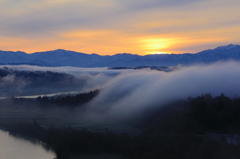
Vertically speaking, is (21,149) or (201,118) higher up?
(201,118)

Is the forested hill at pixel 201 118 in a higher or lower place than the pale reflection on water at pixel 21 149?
higher

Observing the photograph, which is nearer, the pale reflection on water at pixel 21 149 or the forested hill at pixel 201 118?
the forested hill at pixel 201 118

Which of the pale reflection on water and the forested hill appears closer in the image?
the forested hill

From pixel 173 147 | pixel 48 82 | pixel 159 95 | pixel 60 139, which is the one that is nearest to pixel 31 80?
pixel 48 82

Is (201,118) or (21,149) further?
(21,149)

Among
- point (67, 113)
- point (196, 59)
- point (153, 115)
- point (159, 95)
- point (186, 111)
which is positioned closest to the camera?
point (186, 111)

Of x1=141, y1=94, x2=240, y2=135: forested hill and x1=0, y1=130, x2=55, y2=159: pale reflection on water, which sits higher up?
x1=141, y1=94, x2=240, y2=135: forested hill

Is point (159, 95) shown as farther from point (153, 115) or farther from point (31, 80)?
point (31, 80)

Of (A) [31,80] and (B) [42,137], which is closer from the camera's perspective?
(B) [42,137]
